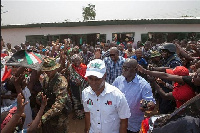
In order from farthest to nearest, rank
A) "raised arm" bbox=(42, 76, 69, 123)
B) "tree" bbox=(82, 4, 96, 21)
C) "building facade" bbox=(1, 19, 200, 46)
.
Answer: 1. "tree" bbox=(82, 4, 96, 21)
2. "building facade" bbox=(1, 19, 200, 46)
3. "raised arm" bbox=(42, 76, 69, 123)

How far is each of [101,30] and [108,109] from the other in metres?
11.9

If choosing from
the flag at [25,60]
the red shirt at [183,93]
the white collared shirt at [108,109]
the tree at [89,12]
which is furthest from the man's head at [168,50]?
the tree at [89,12]

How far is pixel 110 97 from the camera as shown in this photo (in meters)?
2.10

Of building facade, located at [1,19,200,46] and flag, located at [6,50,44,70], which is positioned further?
building facade, located at [1,19,200,46]

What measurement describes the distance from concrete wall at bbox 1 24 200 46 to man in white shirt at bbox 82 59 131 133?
11.6 m

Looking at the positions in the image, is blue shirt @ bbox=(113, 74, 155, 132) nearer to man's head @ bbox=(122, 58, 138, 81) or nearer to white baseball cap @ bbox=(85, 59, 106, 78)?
man's head @ bbox=(122, 58, 138, 81)

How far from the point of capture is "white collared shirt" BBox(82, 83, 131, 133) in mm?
2094

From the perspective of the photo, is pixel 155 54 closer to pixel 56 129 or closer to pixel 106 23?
pixel 56 129

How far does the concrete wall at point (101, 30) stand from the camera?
41.7 feet

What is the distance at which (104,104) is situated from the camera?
82.7 inches

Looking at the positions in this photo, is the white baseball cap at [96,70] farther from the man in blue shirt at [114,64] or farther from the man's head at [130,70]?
the man in blue shirt at [114,64]

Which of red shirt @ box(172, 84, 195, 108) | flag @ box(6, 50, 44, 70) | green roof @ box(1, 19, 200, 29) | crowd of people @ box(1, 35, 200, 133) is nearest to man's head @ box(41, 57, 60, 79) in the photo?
crowd of people @ box(1, 35, 200, 133)

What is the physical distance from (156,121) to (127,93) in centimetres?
70

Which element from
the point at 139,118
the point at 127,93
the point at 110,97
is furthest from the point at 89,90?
the point at 139,118
